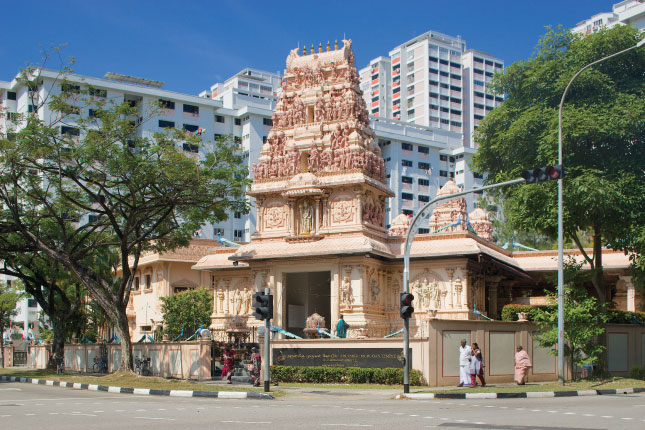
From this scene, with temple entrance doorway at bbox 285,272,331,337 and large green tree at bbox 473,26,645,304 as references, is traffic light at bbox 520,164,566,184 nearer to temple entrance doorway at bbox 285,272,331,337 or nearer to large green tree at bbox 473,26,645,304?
large green tree at bbox 473,26,645,304

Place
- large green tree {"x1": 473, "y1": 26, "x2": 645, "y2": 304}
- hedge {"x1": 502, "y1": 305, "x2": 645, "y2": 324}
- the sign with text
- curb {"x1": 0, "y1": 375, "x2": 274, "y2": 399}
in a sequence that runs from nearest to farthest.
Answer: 1. curb {"x1": 0, "y1": 375, "x2": 274, "y2": 399}
2. the sign with text
3. large green tree {"x1": 473, "y1": 26, "x2": 645, "y2": 304}
4. hedge {"x1": 502, "y1": 305, "x2": 645, "y2": 324}

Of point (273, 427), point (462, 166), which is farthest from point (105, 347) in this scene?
point (462, 166)

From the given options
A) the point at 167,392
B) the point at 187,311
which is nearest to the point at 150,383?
the point at 167,392

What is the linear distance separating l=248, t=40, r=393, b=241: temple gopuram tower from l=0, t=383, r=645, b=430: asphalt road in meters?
16.0

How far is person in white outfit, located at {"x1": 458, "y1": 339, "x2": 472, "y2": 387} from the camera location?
25000mm

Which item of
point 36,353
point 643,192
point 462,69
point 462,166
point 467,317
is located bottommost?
point 36,353

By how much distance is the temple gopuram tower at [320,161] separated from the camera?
37.7 m

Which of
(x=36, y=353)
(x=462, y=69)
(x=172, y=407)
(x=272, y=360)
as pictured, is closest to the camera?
(x=172, y=407)

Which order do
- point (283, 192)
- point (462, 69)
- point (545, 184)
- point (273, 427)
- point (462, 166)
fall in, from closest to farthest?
point (273, 427)
point (545, 184)
point (283, 192)
point (462, 166)
point (462, 69)

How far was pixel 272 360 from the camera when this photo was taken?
28844 mm

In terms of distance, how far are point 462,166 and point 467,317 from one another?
221 feet

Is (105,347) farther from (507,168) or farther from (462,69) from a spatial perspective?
(462,69)

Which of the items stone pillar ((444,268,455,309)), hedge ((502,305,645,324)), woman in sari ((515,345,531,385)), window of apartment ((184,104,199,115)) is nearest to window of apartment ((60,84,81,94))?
stone pillar ((444,268,455,309))

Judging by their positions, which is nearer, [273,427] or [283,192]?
[273,427]
